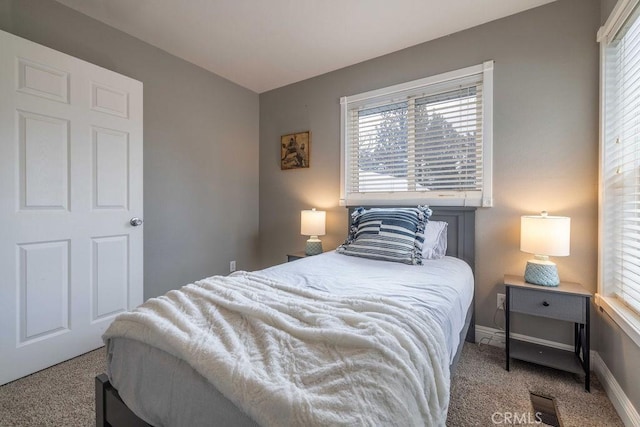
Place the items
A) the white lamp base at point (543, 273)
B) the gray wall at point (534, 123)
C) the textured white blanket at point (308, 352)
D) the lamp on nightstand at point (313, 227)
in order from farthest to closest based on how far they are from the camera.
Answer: the lamp on nightstand at point (313, 227)
the gray wall at point (534, 123)
the white lamp base at point (543, 273)
the textured white blanket at point (308, 352)

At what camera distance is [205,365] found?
Answer: 2.46 ft

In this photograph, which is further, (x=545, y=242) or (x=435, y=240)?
(x=435, y=240)

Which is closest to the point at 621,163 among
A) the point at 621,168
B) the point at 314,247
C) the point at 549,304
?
the point at 621,168

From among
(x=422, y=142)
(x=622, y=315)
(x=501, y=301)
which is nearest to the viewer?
(x=622, y=315)

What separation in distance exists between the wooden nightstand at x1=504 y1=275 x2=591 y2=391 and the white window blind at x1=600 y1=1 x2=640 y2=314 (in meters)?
0.21

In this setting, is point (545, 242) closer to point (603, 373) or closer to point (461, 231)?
point (461, 231)

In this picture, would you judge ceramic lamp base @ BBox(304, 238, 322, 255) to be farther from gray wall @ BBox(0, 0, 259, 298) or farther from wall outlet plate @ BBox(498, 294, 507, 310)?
→ wall outlet plate @ BBox(498, 294, 507, 310)

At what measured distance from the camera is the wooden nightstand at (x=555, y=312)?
5.47 feet

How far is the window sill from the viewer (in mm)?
1346

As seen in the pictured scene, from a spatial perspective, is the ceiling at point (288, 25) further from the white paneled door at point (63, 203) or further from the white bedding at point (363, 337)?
the white bedding at point (363, 337)

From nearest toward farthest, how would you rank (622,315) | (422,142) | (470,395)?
1. (622,315)
2. (470,395)
3. (422,142)

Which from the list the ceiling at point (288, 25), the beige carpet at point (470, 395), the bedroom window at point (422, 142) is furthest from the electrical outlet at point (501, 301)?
the ceiling at point (288, 25)

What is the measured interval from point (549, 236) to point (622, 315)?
0.50 metres

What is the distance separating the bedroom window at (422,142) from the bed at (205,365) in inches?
34.8
